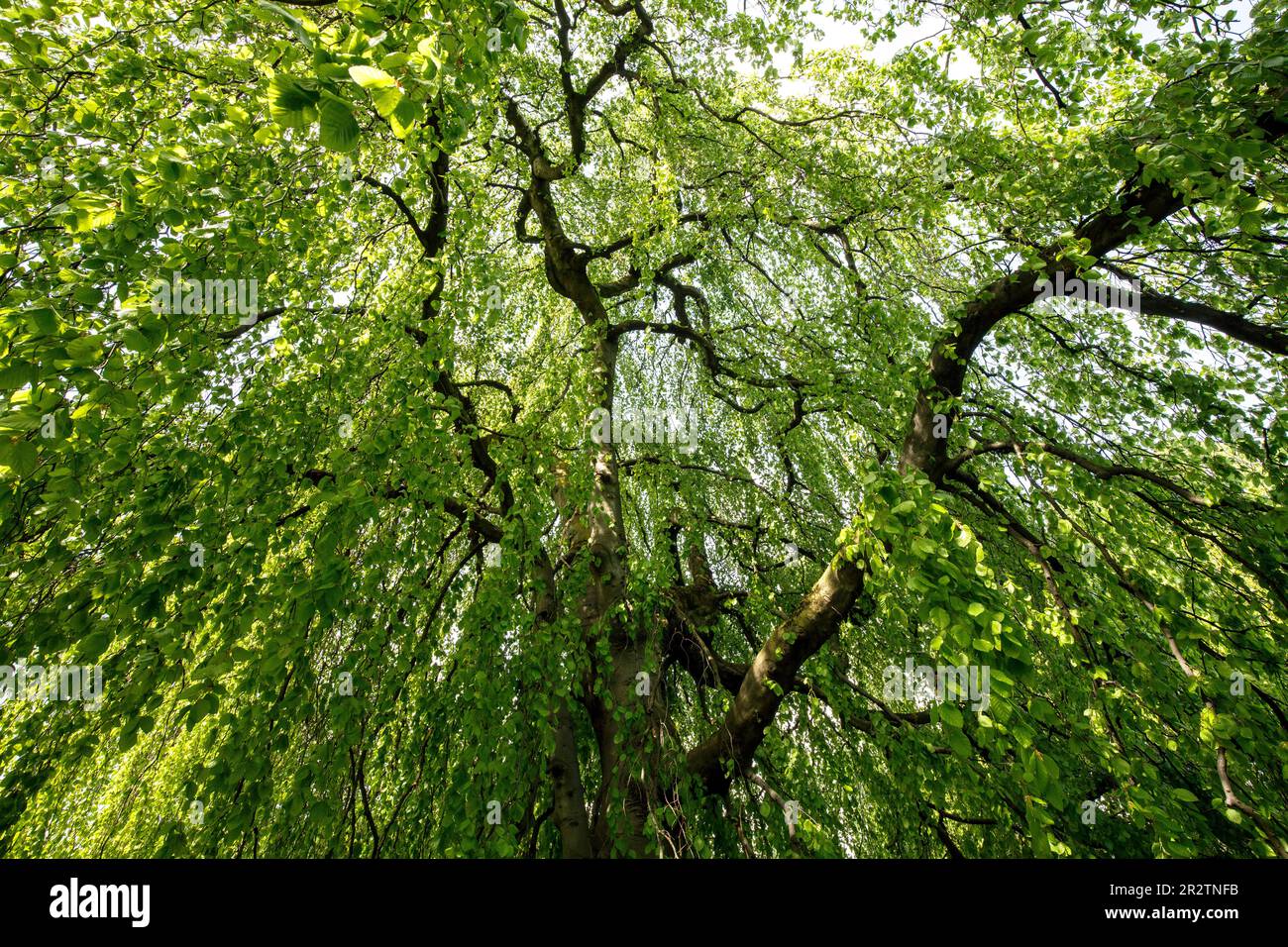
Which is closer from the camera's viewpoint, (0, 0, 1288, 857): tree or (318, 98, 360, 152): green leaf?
(318, 98, 360, 152): green leaf

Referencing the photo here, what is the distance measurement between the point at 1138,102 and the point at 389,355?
13.1 ft

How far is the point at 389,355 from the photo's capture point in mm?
3092

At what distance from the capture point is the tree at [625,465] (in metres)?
1.76

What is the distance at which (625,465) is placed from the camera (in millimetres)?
5125

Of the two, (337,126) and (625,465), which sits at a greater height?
(337,126)

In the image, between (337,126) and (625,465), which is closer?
(337,126)

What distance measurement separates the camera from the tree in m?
1.76

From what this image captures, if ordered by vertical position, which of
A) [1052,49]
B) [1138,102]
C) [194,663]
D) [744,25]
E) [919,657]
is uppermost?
[744,25]

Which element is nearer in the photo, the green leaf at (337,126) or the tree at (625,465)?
the green leaf at (337,126)
